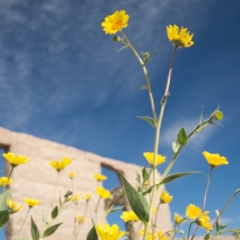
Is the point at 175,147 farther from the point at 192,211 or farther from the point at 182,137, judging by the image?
the point at 192,211

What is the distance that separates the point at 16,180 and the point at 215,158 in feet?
17.8

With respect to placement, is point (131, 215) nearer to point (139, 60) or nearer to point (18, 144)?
point (139, 60)

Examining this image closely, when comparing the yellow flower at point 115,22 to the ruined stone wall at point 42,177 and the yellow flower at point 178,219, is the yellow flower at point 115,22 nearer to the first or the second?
the yellow flower at point 178,219

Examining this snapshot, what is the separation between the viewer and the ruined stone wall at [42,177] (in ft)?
20.2

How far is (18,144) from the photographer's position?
6.58 metres

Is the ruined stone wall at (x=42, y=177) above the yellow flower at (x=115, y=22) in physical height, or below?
above

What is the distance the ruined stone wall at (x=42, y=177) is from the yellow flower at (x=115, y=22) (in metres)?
5.22

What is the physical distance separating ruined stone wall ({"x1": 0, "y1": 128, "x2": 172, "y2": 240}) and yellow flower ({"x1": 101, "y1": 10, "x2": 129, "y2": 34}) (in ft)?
17.1

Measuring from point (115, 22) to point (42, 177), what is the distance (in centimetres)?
596

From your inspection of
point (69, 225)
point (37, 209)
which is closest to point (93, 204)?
point (69, 225)

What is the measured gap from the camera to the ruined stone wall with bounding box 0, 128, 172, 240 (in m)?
6.15

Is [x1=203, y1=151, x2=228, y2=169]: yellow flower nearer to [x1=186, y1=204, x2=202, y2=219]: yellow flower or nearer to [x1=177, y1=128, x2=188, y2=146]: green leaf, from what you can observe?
[x1=186, y1=204, x2=202, y2=219]: yellow flower

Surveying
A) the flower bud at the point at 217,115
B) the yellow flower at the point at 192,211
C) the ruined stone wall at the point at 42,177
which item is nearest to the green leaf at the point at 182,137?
the flower bud at the point at 217,115

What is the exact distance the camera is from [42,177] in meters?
6.72
